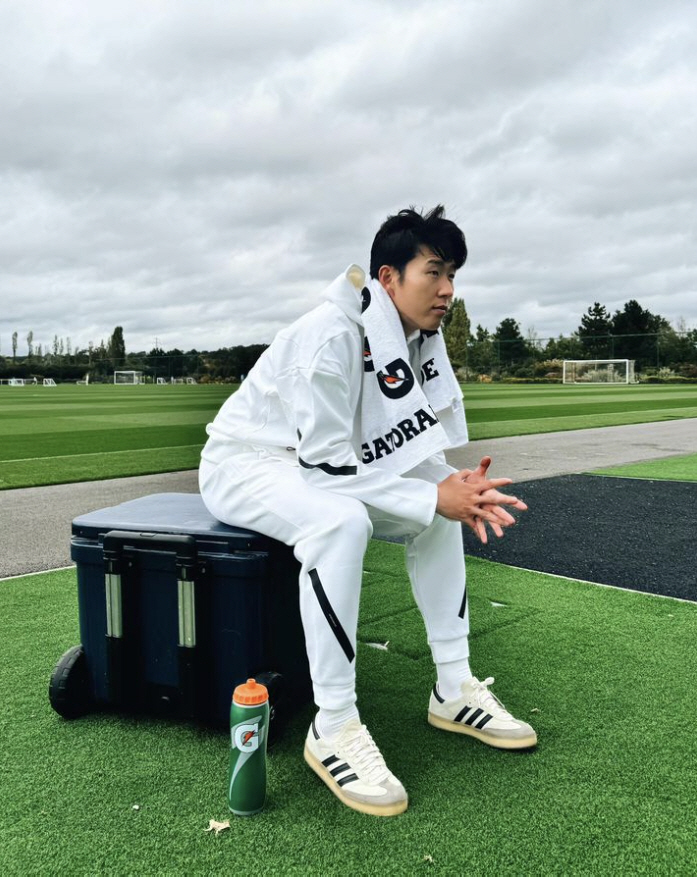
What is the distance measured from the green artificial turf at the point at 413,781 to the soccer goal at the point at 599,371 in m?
60.3

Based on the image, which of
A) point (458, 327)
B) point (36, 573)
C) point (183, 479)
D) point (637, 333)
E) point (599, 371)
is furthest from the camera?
point (458, 327)

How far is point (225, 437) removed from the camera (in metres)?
2.75

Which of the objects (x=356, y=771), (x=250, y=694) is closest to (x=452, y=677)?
(x=356, y=771)

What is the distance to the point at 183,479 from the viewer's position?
8781 mm

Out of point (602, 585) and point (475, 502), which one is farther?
point (602, 585)

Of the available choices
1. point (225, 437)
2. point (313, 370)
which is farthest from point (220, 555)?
point (313, 370)

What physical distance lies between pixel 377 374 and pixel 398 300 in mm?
306

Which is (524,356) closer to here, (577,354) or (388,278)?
(577,354)

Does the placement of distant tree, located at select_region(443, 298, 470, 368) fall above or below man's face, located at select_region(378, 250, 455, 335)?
above

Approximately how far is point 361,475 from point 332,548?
263 millimetres

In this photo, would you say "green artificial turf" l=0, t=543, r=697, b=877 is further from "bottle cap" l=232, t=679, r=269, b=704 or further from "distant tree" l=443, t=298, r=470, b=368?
"distant tree" l=443, t=298, r=470, b=368

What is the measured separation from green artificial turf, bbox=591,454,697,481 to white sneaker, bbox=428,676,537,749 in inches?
267

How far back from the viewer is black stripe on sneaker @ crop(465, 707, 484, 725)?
2.62m

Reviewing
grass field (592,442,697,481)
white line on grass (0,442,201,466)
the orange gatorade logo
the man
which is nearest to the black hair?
the man
